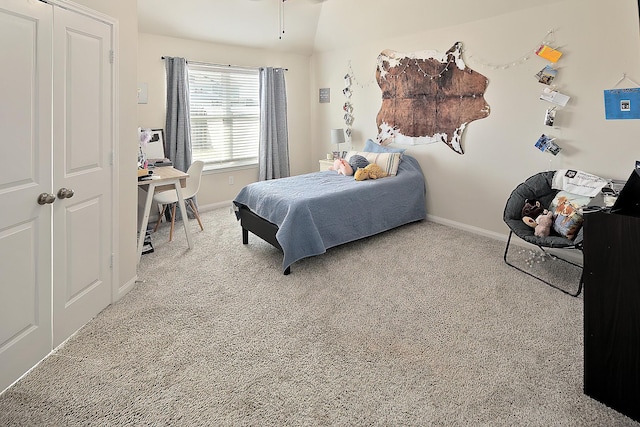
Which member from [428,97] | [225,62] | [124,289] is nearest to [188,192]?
[124,289]

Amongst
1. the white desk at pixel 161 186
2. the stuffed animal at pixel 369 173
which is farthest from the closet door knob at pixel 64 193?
the stuffed animal at pixel 369 173

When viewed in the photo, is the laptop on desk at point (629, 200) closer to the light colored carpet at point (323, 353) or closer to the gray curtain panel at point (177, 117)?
the light colored carpet at point (323, 353)

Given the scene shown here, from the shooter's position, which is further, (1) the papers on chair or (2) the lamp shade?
(2) the lamp shade

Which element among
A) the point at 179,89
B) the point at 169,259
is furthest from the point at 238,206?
the point at 179,89

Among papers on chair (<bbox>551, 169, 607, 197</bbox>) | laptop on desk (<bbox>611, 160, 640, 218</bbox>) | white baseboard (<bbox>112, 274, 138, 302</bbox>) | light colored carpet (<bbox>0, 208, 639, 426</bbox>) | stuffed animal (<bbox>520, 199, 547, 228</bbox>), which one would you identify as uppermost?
papers on chair (<bbox>551, 169, 607, 197</bbox>)

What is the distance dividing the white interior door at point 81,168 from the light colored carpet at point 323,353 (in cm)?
22

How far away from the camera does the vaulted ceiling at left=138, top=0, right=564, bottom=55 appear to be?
3.89 meters

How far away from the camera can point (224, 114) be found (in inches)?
205

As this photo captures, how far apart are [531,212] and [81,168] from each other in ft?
11.0

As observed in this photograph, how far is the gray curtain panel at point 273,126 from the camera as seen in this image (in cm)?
541

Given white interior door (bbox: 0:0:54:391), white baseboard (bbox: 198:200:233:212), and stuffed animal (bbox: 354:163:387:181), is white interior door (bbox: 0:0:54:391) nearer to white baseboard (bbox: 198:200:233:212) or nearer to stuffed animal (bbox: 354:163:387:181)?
stuffed animal (bbox: 354:163:387:181)

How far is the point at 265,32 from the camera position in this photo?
4969 mm

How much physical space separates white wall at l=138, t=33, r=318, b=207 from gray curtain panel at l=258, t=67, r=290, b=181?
0.18 metres

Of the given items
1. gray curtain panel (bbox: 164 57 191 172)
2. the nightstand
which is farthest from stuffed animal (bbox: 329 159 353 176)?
gray curtain panel (bbox: 164 57 191 172)
